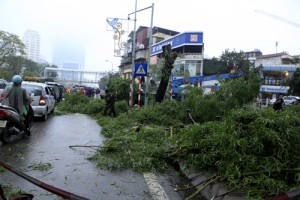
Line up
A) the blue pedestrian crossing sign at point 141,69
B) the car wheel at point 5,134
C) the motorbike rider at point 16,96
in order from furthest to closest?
the blue pedestrian crossing sign at point 141,69 < the motorbike rider at point 16,96 < the car wheel at point 5,134

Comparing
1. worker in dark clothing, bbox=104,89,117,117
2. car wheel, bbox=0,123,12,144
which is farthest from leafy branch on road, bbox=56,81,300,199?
worker in dark clothing, bbox=104,89,117,117

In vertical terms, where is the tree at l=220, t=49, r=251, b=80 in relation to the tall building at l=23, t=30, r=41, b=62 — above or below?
below

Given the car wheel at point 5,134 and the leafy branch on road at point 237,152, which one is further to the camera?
the car wheel at point 5,134

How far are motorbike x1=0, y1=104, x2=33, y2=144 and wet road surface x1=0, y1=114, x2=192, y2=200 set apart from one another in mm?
220

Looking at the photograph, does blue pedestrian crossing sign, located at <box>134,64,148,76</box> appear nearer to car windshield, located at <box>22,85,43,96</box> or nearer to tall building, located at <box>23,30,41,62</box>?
car windshield, located at <box>22,85,43,96</box>

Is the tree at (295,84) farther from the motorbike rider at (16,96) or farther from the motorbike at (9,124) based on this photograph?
the motorbike at (9,124)

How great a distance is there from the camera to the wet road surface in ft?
15.3

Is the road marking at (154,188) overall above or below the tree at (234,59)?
below

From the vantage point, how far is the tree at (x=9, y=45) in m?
55.0

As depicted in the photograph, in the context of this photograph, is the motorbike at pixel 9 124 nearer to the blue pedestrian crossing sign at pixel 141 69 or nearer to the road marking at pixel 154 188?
the road marking at pixel 154 188

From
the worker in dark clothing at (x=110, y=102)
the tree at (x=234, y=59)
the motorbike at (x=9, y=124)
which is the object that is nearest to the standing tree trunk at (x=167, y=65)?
the worker in dark clothing at (x=110, y=102)

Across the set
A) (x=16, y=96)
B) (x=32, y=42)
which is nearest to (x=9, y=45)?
(x=16, y=96)

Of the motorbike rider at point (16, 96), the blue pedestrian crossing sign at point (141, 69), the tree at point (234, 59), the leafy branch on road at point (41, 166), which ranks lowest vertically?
the leafy branch on road at point (41, 166)

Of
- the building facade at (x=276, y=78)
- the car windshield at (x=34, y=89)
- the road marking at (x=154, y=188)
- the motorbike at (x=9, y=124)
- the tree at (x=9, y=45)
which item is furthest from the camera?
the tree at (x=9, y=45)
